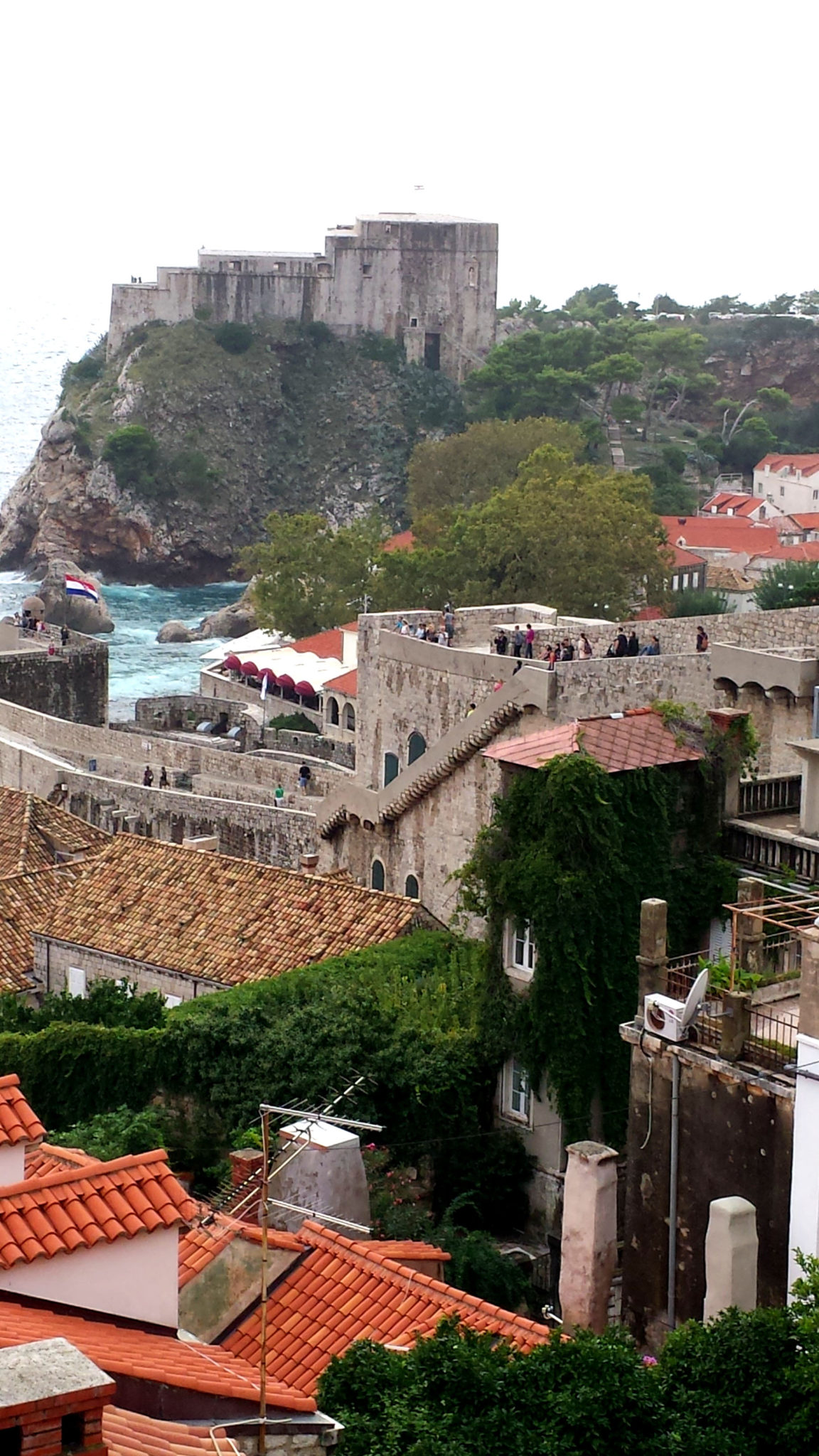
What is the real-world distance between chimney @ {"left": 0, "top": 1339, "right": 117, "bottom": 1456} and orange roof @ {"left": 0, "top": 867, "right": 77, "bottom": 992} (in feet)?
68.5

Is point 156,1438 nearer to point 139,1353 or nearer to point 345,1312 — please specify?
point 139,1353

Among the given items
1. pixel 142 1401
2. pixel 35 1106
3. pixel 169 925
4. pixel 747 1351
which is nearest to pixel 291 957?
pixel 169 925

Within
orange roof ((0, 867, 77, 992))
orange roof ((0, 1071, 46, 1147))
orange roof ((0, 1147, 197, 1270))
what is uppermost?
orange roof ((0, 1071, 46, 1147))

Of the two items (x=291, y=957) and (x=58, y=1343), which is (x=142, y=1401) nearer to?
(x=58, y=1343)

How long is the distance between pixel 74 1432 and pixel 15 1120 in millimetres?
3799

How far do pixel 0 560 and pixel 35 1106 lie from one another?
97.3 metres

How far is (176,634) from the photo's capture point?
93.9m

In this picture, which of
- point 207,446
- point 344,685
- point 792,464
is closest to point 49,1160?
point 344,685

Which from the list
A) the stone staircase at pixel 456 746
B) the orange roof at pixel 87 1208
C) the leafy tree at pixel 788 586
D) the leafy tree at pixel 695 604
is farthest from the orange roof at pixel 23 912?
the leafy tree at pixel 695 604

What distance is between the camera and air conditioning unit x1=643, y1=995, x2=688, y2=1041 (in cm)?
1762

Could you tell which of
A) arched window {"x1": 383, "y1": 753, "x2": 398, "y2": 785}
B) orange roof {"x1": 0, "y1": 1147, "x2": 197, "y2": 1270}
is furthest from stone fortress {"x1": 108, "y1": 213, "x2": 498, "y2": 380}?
orange roof {"x1": 0, "y1": 1147, "x2": 197, "y2": 1270}

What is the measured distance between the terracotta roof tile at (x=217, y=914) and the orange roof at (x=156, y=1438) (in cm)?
1653

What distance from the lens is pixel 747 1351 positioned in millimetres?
13031

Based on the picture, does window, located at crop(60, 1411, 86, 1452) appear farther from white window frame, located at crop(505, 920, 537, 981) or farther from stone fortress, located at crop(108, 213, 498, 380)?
stone fortress, located at crop(108, 213, 498, 380)
